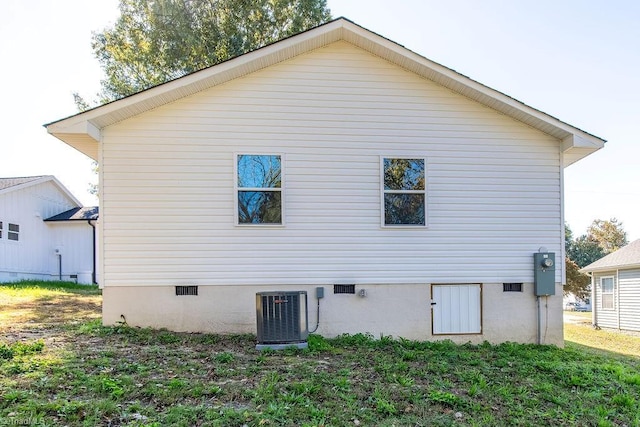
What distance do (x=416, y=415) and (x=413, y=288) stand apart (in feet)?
12.0

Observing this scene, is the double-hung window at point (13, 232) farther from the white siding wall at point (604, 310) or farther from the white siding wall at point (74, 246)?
the white siding wall at point (604, 310)

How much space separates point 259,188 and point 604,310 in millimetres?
18004

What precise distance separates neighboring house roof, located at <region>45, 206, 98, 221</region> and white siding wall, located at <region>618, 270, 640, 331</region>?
74.5 feet

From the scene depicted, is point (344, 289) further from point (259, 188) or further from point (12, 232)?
point (12, 232)

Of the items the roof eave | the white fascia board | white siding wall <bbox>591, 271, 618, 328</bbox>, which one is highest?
the white fascia board

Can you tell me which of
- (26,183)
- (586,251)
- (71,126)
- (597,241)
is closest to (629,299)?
(71,126)

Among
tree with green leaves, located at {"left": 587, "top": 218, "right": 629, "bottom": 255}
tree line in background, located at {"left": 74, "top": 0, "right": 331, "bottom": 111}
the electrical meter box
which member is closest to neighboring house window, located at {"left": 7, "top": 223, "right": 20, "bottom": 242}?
tree line in background, located at {"left": 74, "top": 0, "right": 331, "bottom": 111}

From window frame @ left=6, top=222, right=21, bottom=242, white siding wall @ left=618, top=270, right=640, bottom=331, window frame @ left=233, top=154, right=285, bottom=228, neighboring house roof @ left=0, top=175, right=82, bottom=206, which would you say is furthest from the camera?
neighboring house roof @ left=0, top=175, right=82, bottom=206

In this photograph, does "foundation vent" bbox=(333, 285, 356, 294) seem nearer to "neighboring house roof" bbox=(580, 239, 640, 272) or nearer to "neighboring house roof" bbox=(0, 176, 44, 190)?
"neighboring house roof" bbox=(580, 239, 640, 272)

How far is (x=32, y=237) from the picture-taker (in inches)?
707

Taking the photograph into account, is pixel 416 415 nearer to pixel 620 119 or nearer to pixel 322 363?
pixel 322 363

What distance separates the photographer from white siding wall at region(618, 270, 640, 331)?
52.5 ft

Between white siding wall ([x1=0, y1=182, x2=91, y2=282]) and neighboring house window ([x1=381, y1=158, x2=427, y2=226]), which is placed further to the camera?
white siding wall ([x1=0, y1=182, x2=91, y2=282])

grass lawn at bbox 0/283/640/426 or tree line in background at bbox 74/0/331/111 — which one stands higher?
tree line in background at bbox 74/0/331/111
